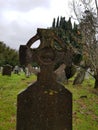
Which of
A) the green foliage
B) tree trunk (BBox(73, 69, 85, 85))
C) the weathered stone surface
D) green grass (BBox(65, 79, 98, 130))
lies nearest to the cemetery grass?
green grass (BBox(65, 79, 98, 130))

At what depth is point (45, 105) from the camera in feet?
28.0

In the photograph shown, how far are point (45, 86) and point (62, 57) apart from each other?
0.91m

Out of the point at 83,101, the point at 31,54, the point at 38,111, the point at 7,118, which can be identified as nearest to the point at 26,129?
the point at 38,111

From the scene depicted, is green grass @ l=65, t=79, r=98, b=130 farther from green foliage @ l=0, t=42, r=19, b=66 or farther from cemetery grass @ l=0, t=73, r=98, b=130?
green foliage @ l=0, t=42, r=19, b=66

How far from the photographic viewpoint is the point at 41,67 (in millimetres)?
8641

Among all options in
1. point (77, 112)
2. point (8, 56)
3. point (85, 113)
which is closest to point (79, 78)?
point (85, 113)

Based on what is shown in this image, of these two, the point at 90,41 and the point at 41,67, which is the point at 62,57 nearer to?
the point at 41,67

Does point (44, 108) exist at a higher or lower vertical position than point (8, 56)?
lower

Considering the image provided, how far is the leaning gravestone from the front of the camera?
8484mm

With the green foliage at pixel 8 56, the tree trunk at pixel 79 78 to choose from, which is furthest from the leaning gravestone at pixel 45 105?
the green foliage at pixel 8 56

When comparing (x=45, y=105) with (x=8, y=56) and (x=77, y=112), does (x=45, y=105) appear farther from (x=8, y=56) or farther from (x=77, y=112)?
(x=8, y=56)

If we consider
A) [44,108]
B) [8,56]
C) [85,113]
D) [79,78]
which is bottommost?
[85,113]

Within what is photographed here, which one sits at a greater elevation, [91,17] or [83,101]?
[91,17]

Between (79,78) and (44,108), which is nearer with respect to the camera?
(44,108)
